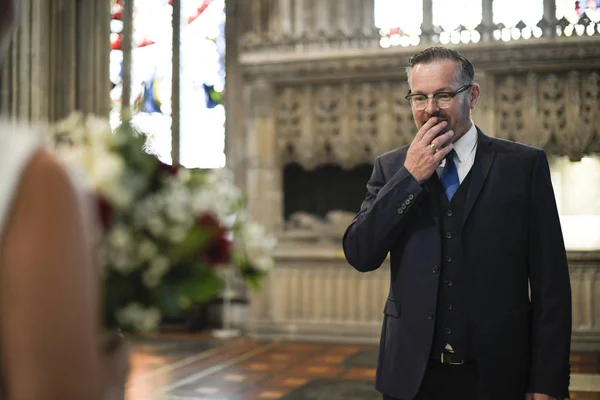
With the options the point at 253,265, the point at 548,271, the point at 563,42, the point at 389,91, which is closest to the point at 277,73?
the point at 389,91

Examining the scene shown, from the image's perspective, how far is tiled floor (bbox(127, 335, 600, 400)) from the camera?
16.8 feet

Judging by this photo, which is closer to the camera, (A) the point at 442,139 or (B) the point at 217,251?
(B) the point at 217,251

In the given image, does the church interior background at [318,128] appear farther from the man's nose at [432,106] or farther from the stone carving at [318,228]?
the man's nose at [432,106]

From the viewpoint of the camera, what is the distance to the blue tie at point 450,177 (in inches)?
78.7

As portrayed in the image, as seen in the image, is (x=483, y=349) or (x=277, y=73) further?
(x=277, y=73)

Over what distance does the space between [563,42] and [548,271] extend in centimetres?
595

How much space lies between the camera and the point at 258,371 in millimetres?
5996

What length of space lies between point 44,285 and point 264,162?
7365 mm

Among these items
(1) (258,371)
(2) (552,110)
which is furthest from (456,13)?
(1) (258,371)

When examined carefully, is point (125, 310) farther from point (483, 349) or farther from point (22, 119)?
point (22, 119)

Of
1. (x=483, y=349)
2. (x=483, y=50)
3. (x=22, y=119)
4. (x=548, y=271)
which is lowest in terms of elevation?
(x=483, y=349)

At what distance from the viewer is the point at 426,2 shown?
28.7 ft

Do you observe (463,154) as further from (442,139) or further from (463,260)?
(463,260)

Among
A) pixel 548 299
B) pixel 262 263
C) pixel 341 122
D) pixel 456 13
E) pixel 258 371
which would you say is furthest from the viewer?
pixel 456 13
